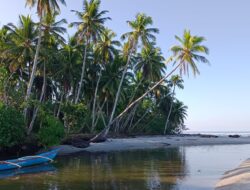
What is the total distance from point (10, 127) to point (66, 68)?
18.6 meters

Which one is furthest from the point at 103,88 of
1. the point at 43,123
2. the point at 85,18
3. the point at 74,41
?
the point at 43,123

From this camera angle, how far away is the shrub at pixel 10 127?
29.4m

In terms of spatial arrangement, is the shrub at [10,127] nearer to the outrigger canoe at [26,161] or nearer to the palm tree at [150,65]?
the outrigger canoe at [26,161]

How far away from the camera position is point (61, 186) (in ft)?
60.5

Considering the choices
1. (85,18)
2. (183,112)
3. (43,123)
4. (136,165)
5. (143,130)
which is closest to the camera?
(136,165)

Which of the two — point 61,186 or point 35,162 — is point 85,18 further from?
point 61,186

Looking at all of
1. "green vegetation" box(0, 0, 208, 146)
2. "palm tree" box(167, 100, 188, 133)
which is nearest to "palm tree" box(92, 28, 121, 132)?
"green vegetation" box(0, 0, 208, 146)

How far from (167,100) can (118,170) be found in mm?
58989

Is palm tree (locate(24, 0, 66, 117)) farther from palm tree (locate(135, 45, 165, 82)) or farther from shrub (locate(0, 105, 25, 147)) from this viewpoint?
palm tree (locate(135, 45, 165, 82))

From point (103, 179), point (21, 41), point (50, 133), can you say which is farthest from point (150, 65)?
point (103, 179)

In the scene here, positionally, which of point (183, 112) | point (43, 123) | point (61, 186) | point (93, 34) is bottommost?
point (61, 186)

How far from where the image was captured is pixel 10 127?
98.3ft

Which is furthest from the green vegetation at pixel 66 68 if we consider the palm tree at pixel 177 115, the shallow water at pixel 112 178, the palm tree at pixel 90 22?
the palm tree at pixel 177 115

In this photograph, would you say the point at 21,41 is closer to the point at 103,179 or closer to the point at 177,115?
the point at 103,179
